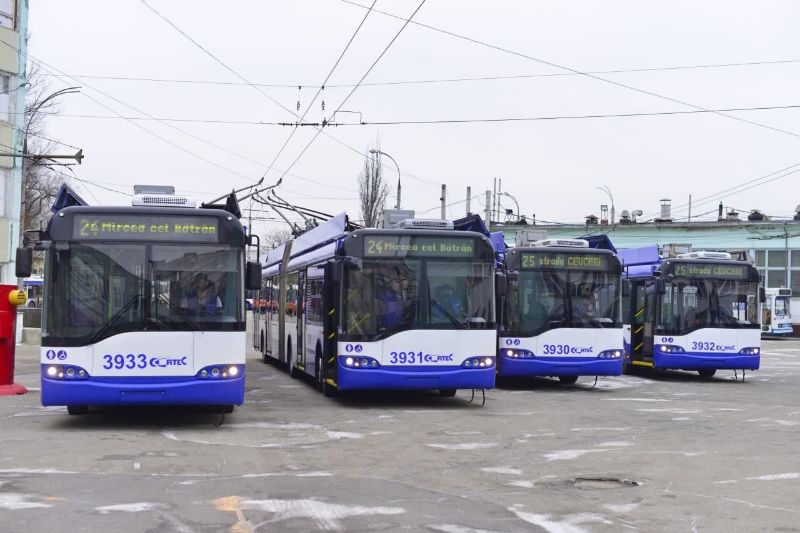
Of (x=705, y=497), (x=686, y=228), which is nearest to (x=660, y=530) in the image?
(x=705, y=497)

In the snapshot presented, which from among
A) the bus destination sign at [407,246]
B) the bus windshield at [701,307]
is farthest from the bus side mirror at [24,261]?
the bus windshield at [701,307]

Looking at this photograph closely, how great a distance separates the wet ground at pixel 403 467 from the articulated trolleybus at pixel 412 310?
64cm

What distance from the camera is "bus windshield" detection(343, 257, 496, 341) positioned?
55.8ft

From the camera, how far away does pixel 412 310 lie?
17078 millimetres

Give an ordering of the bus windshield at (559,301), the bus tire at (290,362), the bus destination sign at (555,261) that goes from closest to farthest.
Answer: the bus windshield at (559,301) → the bus destination sign at (555,261) → the bus tire at (290,362)

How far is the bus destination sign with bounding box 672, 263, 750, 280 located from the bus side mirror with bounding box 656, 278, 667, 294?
1.37 ft

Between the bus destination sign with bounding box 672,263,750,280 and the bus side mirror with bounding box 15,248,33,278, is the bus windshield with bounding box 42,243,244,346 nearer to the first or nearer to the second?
the bus side mirror with bounding box 15,248,33,278

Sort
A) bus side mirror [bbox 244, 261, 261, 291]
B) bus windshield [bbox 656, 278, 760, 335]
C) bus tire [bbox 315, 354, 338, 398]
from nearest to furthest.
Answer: bus side mirror [bbox 244, 261, 261, 291], bus tire [bbox 315, 354, 338, 398], bus windshield [bbox 656, 278, 760, 335]

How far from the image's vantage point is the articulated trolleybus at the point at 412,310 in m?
16.9

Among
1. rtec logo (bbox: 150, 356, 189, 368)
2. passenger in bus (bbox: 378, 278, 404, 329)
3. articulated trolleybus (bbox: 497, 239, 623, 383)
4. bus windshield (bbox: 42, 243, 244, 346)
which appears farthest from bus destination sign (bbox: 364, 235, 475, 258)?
articulated trolleybus (bbox: 497, 239, 623, 383)

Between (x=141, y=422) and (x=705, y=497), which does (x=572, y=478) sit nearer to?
(x=705, y=497)

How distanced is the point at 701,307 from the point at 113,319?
15.4 meters

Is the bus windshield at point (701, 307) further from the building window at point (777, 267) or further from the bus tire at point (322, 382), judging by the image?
the building window at point (777, 267)

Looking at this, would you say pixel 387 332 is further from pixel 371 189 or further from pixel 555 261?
pixel 371 189
